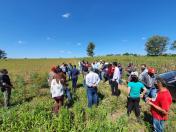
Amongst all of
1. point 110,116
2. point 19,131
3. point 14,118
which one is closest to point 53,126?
point 19,131

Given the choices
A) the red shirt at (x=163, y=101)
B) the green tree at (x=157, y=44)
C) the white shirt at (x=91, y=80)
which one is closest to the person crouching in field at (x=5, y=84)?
the white shirt at (x=91, y=80)

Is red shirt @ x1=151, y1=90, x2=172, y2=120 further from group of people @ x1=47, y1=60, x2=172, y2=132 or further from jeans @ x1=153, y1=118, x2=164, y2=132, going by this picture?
jeans @ x1=153, y1=118, x2=164, y2=132

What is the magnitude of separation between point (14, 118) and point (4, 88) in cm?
363

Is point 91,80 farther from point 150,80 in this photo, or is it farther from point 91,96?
point 150,80

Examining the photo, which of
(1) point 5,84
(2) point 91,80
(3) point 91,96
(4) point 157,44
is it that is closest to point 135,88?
(2) point 91,80

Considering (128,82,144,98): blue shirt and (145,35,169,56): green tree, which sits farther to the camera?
(145,35,169,56): green tree

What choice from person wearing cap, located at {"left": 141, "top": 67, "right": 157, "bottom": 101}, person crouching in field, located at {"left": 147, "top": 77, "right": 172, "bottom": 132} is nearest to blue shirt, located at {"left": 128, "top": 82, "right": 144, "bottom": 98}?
person wearing cap, located at {"left": 141, "top": 67, "right": 157, "bottom": 101}

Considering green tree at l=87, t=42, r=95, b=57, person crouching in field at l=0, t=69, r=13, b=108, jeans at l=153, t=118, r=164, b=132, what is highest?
green tree at l=87, t=42, r=95, b=57

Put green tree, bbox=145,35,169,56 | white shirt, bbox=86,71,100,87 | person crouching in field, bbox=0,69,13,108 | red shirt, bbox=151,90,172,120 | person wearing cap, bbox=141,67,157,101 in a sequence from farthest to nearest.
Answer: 1. green tree, bbox=145,35,169,56
2. person crouching in field, bbox=0,69,13,108
3. white shirt, bbox=86,71,100,87
4. person wearing cap, bbox=141,67,157,101
5. red shirt, bbox=151,90,172,120

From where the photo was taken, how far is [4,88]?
1041 centimetres

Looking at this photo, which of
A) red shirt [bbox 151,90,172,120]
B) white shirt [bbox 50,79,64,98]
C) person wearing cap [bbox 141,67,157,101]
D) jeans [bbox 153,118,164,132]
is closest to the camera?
red shirt [bbox 151,90,172,120]

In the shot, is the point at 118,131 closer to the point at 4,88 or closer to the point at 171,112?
the point at 171,112

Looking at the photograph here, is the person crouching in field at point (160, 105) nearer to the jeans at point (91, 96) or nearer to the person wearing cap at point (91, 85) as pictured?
the person wearing cap at point (91, 85)

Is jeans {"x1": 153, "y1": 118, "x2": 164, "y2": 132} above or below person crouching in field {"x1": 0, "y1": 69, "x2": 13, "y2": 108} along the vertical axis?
below
